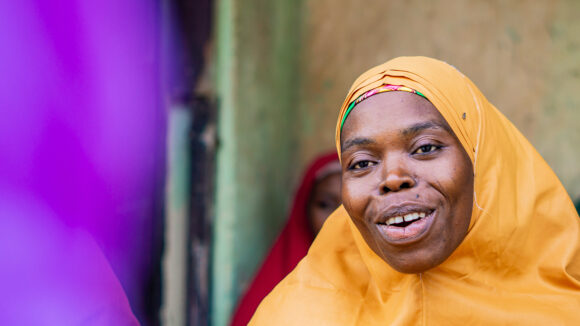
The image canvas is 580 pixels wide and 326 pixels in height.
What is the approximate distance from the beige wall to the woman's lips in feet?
5.92

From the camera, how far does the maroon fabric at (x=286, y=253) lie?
109 inches

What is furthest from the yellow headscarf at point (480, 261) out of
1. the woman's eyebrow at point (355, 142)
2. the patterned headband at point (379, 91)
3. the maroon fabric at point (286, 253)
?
the maroon fabric at point (286, 253)

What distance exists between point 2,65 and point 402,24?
2336 mm

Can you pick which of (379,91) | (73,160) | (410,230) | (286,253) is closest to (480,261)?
(410,230)

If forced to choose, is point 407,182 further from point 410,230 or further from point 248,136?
point 248,136

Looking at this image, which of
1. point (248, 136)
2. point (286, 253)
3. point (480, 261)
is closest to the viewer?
point (480, 261)

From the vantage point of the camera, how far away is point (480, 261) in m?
1.61

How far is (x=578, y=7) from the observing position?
113 inches

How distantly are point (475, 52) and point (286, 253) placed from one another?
1551 mm

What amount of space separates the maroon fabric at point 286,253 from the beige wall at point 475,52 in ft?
1.57

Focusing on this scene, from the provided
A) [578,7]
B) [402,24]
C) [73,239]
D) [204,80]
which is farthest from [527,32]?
[73,239]

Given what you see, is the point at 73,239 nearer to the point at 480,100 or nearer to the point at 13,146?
the point at 13,146

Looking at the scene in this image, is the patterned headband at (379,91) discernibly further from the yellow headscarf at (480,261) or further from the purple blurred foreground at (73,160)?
the purple blurred foreground at (73,160)

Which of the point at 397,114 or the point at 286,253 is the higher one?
the point at 397,114
